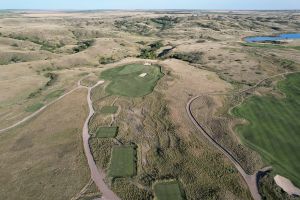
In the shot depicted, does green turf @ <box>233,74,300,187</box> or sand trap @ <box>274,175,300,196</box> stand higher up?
sand trap @ <box>274,175,300,196</box>

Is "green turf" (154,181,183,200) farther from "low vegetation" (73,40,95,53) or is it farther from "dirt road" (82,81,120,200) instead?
"low vegetation" (73,40,95,53)

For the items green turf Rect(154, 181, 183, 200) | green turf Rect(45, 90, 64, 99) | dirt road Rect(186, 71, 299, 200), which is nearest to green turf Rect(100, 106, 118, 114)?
dirt road Rect(186, 71, 299, 200)

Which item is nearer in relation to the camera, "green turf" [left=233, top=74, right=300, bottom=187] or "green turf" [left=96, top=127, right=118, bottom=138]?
"green turf" [left=233, top=74, right=300, bottom=187]

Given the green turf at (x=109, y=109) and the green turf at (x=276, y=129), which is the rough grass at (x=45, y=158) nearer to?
the green turf at (x=109, y=109)

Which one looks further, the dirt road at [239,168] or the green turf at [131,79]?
the green turf at [131,79]

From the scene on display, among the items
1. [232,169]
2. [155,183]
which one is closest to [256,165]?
[232,169]

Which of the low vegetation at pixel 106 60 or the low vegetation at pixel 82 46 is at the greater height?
the low vegetation at pixel 106 60

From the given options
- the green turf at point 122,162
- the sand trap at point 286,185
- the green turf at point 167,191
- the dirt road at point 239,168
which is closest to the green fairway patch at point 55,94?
the green turf at point 122,162
